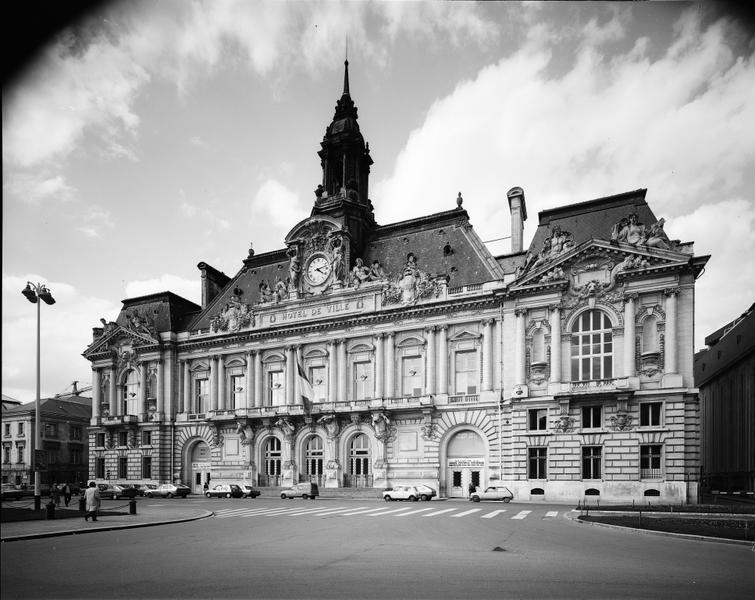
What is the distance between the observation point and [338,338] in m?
56.2

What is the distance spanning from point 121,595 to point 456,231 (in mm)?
45614

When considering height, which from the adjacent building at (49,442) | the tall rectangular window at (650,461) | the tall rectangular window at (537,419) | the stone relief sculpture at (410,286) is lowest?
the adjacent building at (49,442)

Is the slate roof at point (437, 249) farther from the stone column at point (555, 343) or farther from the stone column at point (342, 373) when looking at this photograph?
the stone column at point (342, 373)

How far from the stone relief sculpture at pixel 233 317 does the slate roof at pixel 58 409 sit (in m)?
34.4

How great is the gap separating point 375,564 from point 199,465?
170 feet

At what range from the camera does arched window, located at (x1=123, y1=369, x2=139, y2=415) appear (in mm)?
68250

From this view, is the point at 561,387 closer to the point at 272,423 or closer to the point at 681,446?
the point at 681,446

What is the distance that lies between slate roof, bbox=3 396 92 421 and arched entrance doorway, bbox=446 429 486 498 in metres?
58.0

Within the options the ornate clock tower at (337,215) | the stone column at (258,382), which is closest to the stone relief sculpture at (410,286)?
the ornate clock tower at (337,215)

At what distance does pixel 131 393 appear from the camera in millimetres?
68750

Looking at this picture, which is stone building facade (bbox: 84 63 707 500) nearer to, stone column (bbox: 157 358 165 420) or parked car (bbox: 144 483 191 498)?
stone column (bbox: 157 358 165 420)

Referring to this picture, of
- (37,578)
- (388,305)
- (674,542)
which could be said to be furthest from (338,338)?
(37,578)

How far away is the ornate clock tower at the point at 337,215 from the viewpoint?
191 ft

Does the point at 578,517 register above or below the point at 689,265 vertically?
below
